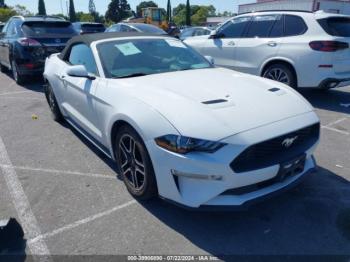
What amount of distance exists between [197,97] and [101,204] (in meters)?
1.44

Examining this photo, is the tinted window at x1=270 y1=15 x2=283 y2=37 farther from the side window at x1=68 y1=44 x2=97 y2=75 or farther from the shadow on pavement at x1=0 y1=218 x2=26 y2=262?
the shadow on pavement at x1=0 y1=218 x2=26 y2=262

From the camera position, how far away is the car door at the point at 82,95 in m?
3.80

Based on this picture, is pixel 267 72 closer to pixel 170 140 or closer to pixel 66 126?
pixel 66 126

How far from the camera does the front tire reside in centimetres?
292

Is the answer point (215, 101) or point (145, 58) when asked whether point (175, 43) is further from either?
point (215, 101)

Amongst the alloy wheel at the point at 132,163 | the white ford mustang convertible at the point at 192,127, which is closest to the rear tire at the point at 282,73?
the white ford mustang convertible at the point at 192,127

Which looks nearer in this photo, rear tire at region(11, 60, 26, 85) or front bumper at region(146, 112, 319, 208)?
front bumper at region(146, 112, 319, 208)

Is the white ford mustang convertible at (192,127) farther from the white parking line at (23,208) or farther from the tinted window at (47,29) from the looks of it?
the tinted window at (47,29)

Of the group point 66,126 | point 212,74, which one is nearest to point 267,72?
point 212,74

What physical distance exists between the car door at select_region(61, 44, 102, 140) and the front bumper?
4.32ft

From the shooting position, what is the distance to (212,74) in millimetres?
3861

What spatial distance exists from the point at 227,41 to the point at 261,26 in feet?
2.85

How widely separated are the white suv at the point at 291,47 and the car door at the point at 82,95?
394 cm

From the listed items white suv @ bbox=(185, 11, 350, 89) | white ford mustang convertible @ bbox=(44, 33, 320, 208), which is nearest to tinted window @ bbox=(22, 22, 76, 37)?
white suv @ bbox=(185, 11, 350, 89)
